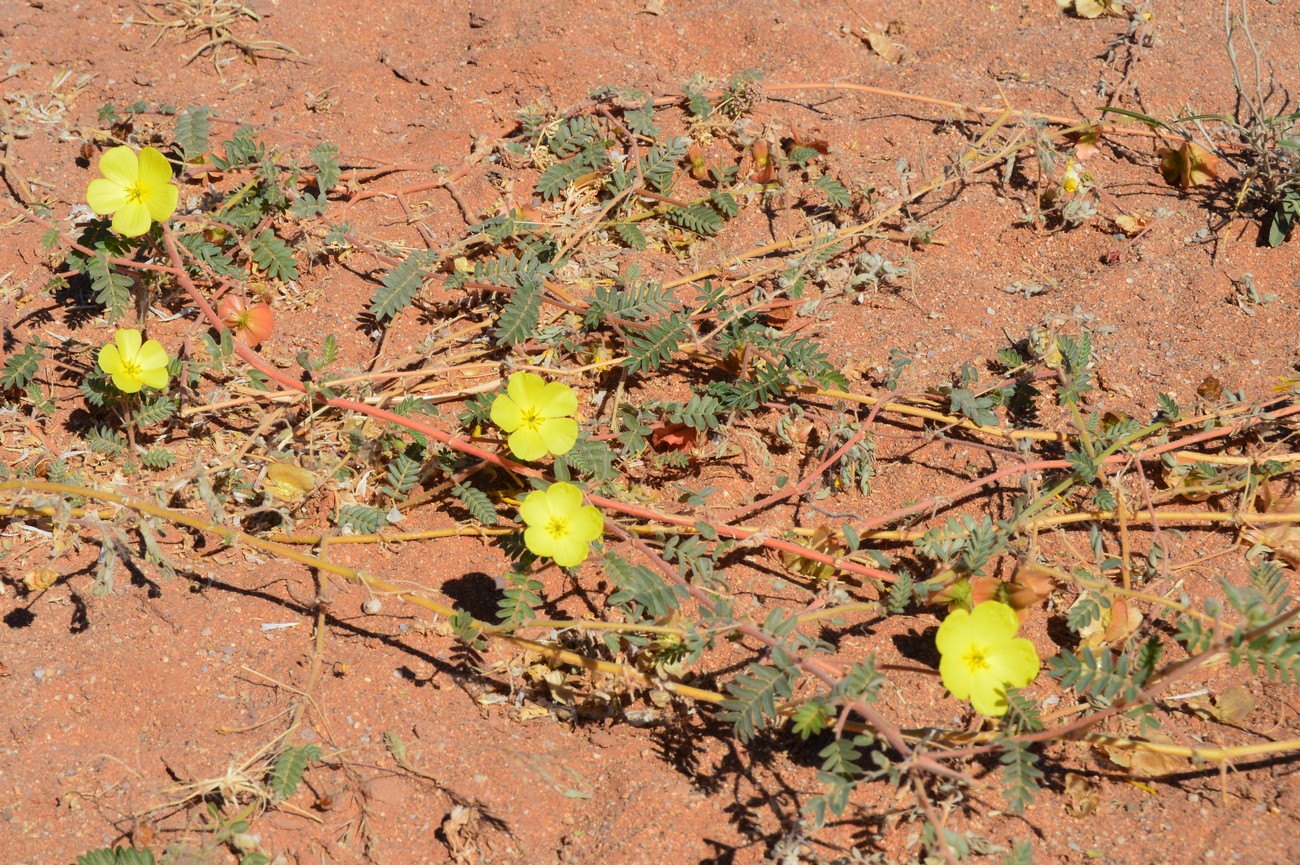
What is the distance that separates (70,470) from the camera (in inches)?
96.8

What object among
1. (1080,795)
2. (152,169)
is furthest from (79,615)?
(1080,795)

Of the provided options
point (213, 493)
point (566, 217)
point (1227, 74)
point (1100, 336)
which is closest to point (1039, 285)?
point (1100, 336)

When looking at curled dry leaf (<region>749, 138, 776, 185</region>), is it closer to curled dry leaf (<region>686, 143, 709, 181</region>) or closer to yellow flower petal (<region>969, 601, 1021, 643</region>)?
curled dry leaf (<region>686, 143, 709, 181</region>)

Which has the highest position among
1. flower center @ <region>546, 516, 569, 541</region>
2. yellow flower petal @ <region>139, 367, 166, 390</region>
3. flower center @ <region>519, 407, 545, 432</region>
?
flower center @ <region>519, 407, 545, 432</region>

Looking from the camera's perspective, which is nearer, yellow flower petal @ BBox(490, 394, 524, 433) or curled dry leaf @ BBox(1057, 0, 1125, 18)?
yellow flower petal @ BBox(490, 394, 524, 433)

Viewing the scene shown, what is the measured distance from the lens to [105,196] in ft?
8.00

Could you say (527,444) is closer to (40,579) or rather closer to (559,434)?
(559,434)

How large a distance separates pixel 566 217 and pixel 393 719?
1531 millimetres

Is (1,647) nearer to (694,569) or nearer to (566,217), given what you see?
(694,569)

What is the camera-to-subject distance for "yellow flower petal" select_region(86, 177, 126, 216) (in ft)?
7.95

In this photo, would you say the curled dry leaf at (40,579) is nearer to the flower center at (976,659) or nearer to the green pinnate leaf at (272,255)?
the green pinnate leaf at (272,255)

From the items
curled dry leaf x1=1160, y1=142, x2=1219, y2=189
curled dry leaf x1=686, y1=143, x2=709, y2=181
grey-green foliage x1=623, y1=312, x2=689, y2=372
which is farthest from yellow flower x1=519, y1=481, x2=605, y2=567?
curled dry leaf x1=1160, y1=142, x2=1219, y2=189

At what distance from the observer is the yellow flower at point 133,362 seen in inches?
92.2

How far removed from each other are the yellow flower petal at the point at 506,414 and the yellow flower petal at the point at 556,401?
0.18 ft
